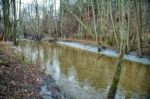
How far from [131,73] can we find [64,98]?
7.99 metres

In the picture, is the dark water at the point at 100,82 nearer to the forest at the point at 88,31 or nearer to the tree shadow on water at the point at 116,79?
the forest at the point at 88,31

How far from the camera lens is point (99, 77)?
15430mm

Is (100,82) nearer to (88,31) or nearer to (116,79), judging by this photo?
(116,79)

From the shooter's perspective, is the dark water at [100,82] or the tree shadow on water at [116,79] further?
the dark water at [100,82]

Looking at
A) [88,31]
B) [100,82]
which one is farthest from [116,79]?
[88,31]

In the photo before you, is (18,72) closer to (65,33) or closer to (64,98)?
(64,98)

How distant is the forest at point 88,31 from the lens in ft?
46.0

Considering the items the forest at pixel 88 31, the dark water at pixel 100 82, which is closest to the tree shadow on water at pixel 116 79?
the forest at pixel 88 31

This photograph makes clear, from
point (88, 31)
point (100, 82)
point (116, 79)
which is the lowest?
point (100, 82)

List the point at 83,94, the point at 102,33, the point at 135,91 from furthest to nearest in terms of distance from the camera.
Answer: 1. the point at 102,33
2. the point at 135,91
3. the point at 83,94

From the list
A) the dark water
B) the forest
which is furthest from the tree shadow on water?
the dark water

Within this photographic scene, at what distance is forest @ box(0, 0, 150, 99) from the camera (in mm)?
14031

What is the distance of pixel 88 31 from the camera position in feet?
116

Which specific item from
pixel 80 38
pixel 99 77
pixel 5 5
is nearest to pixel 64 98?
pixel 99 77
